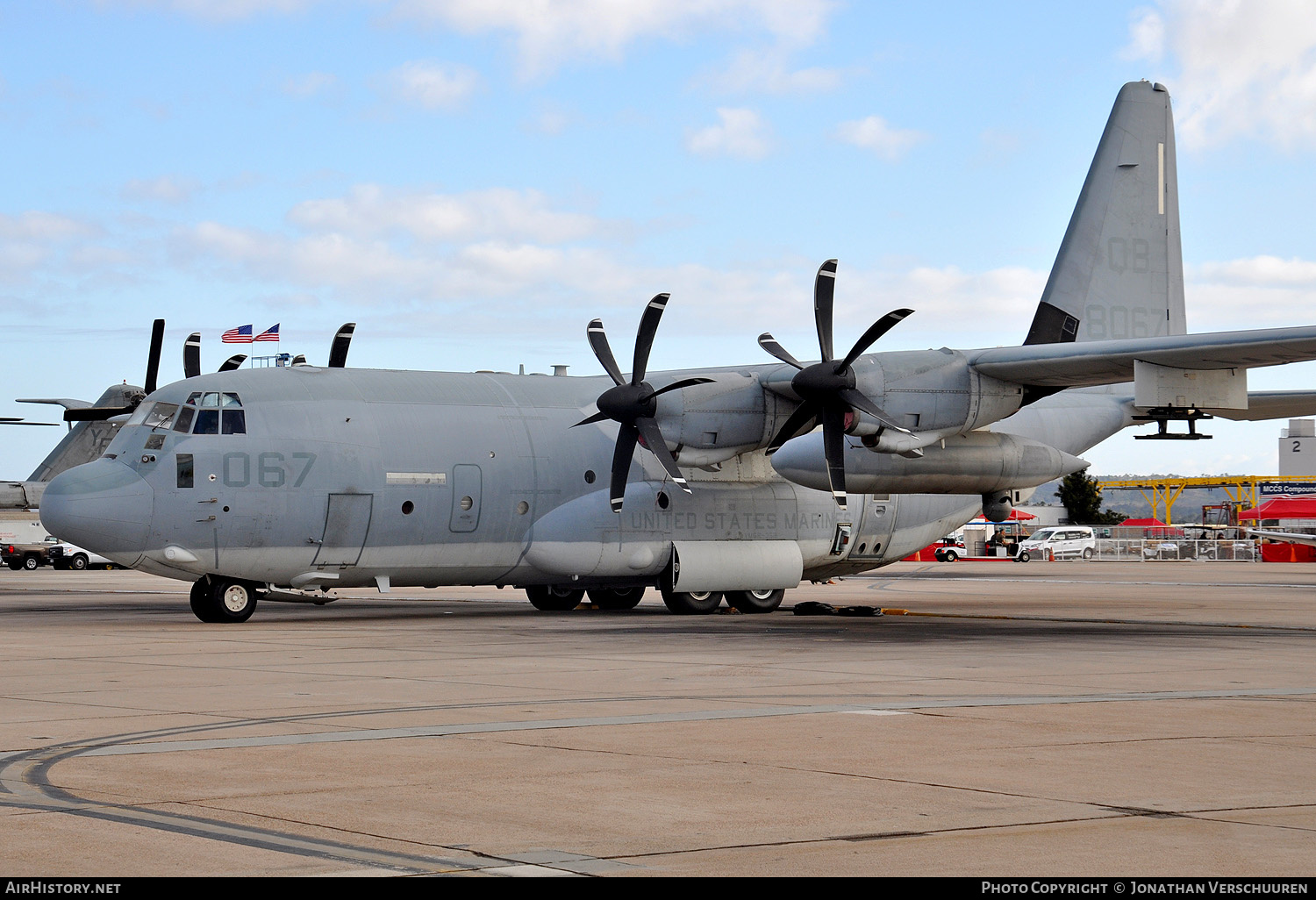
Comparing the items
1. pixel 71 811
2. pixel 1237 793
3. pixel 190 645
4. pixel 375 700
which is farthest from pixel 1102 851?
pixel 190 645

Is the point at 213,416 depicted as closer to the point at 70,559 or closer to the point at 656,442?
the point at 656,442

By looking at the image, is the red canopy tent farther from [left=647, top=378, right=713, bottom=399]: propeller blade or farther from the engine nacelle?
[left=647, top=378, right=713, bottom=399]: propeller blade

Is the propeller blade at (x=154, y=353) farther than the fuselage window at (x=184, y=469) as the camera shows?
Yes

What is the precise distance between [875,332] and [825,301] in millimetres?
1219

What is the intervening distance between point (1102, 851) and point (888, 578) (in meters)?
45.7

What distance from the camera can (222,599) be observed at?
23656 millimetres

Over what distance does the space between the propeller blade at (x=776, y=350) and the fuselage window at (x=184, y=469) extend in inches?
391

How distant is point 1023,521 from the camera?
10488 cm

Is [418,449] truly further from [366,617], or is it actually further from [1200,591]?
[1200,591]

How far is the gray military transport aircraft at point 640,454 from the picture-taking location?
2278 cm

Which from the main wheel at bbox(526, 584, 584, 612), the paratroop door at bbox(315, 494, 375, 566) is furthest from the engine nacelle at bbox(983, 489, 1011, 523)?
the paratroop door at bbox(315, 494, 375, 566)

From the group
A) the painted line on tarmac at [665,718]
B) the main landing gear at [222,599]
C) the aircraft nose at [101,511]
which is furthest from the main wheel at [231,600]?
the painted line on tarmac at [665,718]

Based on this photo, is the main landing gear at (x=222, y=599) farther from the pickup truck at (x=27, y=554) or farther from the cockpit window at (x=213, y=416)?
the pickup truck at (x=27, y=554)

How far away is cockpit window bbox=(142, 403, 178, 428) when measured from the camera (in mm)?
23141
